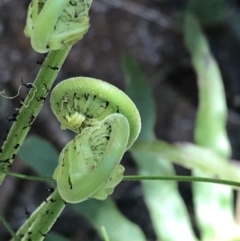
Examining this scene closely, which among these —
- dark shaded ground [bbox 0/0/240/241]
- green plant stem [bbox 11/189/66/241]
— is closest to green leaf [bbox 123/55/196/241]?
dark shaded ground [bbox 0/0/240/241]

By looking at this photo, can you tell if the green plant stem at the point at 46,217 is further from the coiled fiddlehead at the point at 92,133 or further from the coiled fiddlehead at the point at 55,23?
the coiled fiddlehead at the point at 55,23

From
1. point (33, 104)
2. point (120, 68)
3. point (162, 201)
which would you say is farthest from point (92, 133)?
point (120, 68)

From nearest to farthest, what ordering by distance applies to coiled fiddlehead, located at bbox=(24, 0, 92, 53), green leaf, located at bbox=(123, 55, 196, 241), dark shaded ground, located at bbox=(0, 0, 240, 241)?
coiled fiddlehead, located at bbox=(24, 0, 92, 53) < green leaf, located at bbox=(123, 55, 196, 241) < dark shaded ground, located at bbox=(0, 0, 240, 241)

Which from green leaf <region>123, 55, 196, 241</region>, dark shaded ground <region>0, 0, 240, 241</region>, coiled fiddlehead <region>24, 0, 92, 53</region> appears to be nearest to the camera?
coiled fiddlehead <region>24, 0, 92, 53</region>

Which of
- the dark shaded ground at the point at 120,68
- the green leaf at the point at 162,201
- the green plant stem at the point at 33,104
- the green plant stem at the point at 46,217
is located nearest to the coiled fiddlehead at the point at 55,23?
the green plant stem at the point at 33,104

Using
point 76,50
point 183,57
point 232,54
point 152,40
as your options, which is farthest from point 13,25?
point 232,54

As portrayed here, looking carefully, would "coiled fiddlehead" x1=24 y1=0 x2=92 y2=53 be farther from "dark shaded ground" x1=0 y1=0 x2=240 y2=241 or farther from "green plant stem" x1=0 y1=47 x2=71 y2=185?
"dark shaded ground" x1=0 y1=0 x2=240 y2=241
